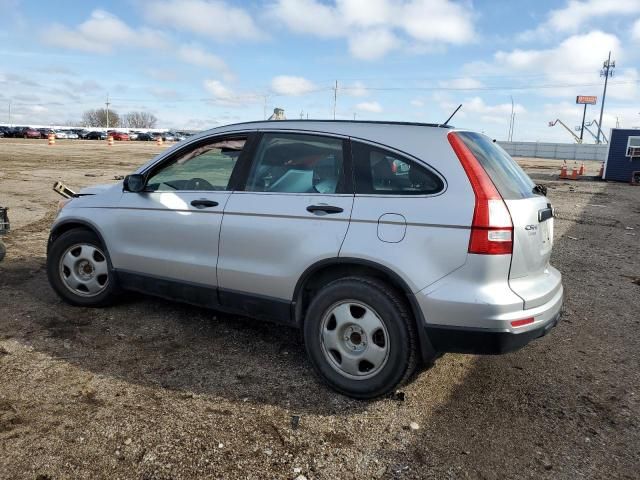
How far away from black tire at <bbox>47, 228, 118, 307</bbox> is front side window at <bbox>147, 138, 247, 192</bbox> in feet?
2.76

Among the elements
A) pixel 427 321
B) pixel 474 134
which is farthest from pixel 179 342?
pixel 474 134

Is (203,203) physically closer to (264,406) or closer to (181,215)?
(181,215)

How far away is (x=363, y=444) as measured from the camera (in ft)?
9.50

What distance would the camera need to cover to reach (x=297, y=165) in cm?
369

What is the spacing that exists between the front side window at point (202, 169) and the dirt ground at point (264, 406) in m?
1.22

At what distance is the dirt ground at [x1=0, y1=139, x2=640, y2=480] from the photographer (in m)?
2.71

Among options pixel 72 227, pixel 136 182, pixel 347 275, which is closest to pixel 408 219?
pixel 347 275

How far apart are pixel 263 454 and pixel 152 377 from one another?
3.87 feet

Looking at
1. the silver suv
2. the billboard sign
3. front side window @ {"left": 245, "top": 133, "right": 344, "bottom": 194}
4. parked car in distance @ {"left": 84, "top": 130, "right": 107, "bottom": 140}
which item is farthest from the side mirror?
the billboard sign

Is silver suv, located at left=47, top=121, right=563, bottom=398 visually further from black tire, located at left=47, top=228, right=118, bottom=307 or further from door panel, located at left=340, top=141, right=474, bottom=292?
black tire, located at left=47, top=228, right=118, bottom=307

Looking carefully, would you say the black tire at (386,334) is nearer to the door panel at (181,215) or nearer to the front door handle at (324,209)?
the front door handle at (324,209)

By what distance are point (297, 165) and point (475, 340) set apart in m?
1.67

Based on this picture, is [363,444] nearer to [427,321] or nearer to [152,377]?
[427,321]

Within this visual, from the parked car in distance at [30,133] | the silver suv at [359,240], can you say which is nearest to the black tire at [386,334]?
the silver suv at [359,240]
